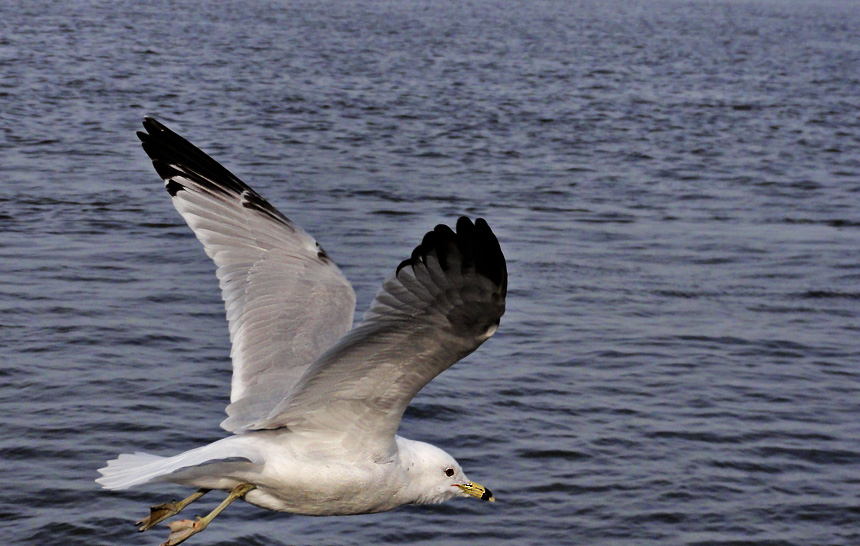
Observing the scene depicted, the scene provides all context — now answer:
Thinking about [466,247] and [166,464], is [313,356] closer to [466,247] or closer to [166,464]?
[166,464]

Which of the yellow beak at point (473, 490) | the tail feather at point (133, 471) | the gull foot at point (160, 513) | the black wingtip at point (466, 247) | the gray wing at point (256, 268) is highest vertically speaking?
the black wingtip at point (466, 247)

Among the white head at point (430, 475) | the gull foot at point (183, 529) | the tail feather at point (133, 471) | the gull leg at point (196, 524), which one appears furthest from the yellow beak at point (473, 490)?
the tail feather at point (133, 471)

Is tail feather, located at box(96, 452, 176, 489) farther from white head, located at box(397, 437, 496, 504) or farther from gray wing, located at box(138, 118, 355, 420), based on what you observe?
white head, located at box(397, 437, 496, 504)

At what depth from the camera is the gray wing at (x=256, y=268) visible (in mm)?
6090

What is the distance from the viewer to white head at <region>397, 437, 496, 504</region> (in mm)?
5746

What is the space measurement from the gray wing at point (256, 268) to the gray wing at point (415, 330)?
2.65ft

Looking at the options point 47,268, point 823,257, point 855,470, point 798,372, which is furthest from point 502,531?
point 823,257

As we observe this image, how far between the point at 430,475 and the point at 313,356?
31.5 inches

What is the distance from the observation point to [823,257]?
516 inches

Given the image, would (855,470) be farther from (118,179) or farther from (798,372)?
(118,179)

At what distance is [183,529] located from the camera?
5.35 metres

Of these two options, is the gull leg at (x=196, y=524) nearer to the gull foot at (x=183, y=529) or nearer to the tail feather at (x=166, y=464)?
the gull foot at (x=183, y=529)

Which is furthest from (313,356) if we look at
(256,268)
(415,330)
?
(415,330)

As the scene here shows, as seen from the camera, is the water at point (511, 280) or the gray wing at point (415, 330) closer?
the gray wing at point (415, 330)
